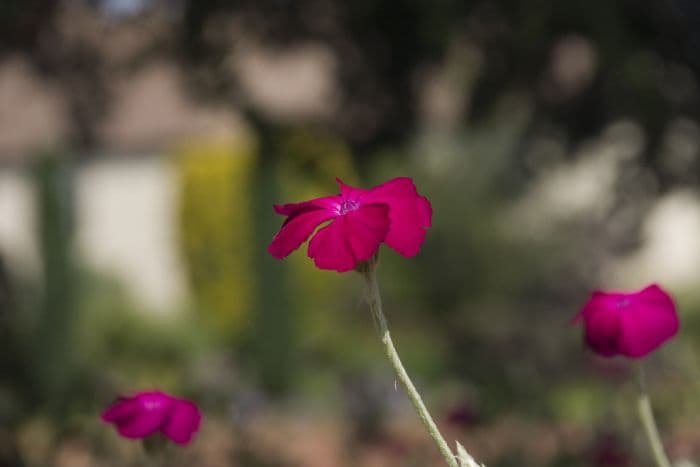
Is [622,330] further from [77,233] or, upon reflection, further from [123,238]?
[123,238]

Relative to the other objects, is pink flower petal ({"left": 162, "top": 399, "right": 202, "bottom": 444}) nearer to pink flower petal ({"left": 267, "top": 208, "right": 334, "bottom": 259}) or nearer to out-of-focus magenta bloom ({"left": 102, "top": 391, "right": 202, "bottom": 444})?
out-of-focus magenta bloom ({"left": 102, "top": 391, "right": 202, "bottom": 444})

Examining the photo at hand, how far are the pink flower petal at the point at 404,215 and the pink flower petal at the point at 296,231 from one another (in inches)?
2.1

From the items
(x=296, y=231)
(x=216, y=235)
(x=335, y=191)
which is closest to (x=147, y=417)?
(x=296, y=231)

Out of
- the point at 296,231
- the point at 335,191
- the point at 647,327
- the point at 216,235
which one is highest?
the point at 296,231

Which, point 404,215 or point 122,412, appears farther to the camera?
point 122,412

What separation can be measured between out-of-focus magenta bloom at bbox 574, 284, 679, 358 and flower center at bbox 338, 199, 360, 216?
1.28 feet

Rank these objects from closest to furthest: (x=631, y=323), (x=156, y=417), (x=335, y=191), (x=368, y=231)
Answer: (x=368, y=231), (x=631, y=323), (x=156, y=417), (x=335, y=191)

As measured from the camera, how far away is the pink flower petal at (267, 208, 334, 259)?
134 centimetres

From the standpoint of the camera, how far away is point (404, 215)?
1.33m

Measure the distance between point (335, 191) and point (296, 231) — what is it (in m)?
3.31

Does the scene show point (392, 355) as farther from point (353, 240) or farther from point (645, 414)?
point (645, 414)

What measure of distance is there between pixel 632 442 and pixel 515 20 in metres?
1.35

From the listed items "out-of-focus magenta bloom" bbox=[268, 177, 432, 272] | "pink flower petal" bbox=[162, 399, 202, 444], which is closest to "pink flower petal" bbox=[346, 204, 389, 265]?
"out-of-focus magenta bloom" bbox=[268, 177, 432, 272]

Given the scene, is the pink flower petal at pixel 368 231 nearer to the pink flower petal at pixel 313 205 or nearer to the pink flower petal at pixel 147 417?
the pink flower petal at pixel 313 205
